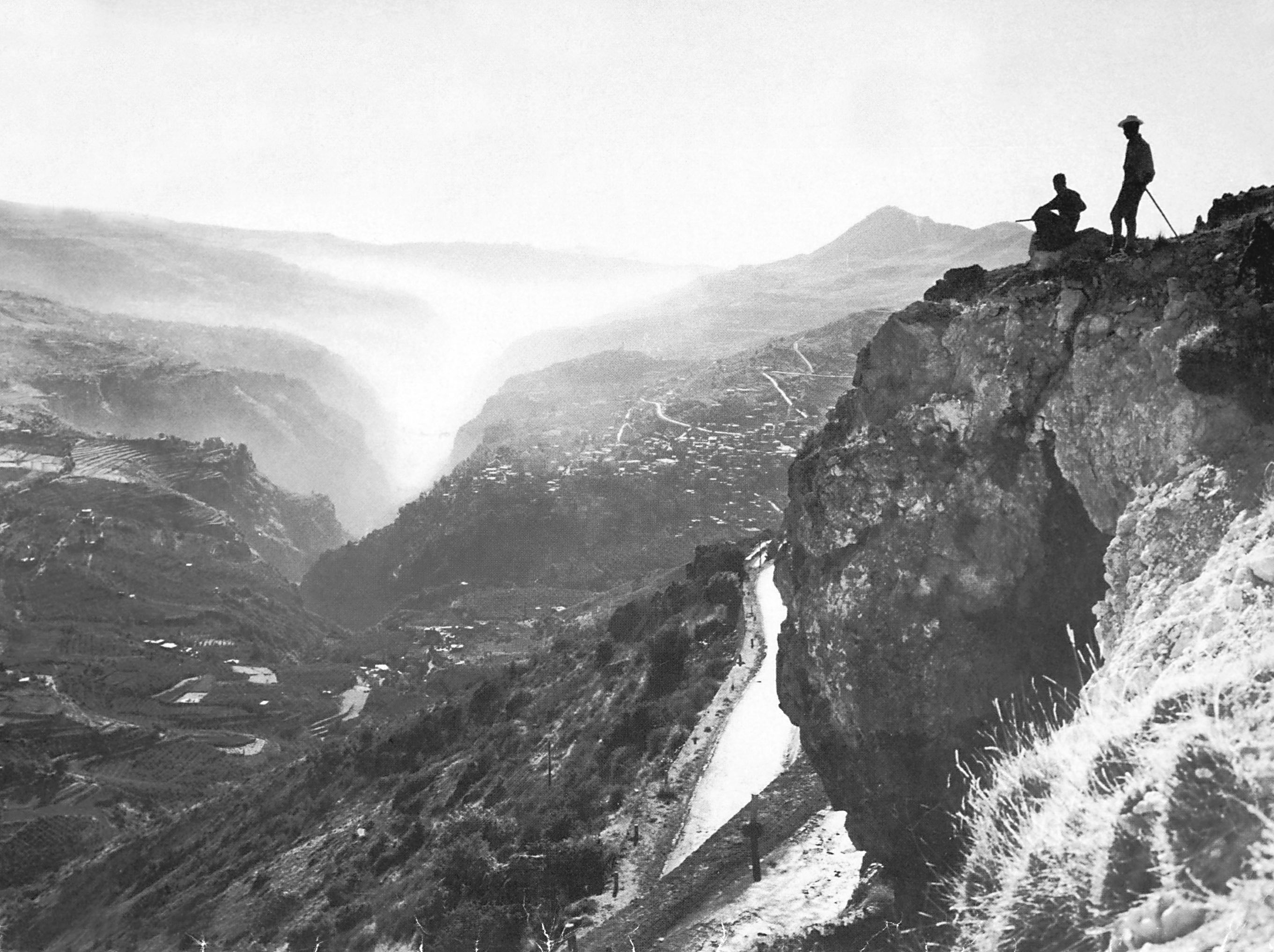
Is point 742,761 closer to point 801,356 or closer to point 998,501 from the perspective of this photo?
point 998,501

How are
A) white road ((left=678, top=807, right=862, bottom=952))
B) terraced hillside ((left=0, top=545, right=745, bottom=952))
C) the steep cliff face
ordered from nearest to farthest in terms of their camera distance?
the steep cliff face
white road ((left=678, top=807, right=862, bottom=952))
terraced hillside ((left=0, top=545, right=745, bottom=952))

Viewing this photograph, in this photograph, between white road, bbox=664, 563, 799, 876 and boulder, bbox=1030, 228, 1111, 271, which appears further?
white road, bbox=664, 563, 799, 876

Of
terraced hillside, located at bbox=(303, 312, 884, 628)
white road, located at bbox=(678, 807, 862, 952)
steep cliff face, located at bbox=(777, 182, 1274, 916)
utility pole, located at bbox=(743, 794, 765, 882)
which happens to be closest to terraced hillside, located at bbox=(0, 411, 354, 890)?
terraced hillside, located at bbox=(303, 312, 884, 628)

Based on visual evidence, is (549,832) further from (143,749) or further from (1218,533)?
(143,749)

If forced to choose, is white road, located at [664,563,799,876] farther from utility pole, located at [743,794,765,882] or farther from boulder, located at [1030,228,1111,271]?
boulder, located at [1030,228,1111,271]

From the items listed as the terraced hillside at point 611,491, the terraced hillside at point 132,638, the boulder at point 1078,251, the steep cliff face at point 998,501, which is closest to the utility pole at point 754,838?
the steep cliff face at point 998,501

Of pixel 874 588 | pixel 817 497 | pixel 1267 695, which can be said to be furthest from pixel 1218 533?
pixel 817 497
